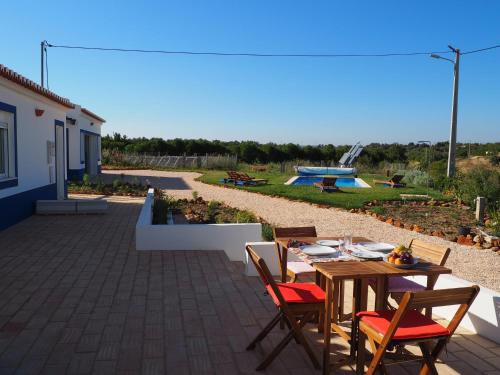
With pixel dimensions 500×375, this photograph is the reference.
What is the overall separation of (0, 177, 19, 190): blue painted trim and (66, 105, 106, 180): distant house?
9893 millimetres

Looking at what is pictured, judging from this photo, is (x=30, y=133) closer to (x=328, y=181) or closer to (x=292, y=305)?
(x=292, y=305)

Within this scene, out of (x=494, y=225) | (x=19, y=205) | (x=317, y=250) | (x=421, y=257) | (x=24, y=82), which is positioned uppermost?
(x=24, y=82)

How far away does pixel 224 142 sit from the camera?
49.2 metres

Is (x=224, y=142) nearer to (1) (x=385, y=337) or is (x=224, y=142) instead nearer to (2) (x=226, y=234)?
(2) (x=226, y=234)

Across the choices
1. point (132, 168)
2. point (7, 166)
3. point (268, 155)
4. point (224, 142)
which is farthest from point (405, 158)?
point (7, 166)

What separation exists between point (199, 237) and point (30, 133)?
590 cm

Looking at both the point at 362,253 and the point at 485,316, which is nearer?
the point at 362,253

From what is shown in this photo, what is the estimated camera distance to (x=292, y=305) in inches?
135

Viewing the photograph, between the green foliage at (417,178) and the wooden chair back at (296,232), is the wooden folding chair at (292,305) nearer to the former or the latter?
the wooden chair back at (296,232)

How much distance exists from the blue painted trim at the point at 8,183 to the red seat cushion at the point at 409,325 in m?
8.00

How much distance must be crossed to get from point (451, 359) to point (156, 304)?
2755 mm

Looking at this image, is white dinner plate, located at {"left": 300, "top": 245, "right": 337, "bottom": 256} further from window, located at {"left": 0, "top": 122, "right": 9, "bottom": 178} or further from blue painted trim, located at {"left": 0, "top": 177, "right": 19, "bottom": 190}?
window, located at {"left": 0, "top": 122, "right": 9, "bottom": 178}

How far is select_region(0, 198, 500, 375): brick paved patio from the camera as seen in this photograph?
11.1 ft

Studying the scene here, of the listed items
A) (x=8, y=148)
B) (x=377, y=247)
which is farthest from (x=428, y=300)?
(x=8, y=148)
